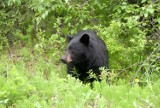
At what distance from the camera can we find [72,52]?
23.3 feet

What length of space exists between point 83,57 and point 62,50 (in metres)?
1.65

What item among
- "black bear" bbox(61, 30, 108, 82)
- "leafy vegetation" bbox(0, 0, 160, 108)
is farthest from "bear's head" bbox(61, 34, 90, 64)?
"leafy vegetation" bbox(0, 0, 160, 108)

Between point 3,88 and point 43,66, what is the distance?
9.06ft

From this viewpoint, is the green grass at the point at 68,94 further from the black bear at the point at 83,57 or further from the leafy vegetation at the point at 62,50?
the black bear at the point at 83,57

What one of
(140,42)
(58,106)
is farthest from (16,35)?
(58,106)

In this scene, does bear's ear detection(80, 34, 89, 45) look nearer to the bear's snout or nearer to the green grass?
the bear's snout

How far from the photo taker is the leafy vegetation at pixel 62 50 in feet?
16.6

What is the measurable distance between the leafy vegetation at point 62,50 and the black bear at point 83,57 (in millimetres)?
455

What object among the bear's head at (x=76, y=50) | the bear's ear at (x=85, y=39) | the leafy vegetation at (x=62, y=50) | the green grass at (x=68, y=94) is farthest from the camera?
the bear's head at (x=76, y=50)

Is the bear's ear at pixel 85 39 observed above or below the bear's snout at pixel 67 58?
above

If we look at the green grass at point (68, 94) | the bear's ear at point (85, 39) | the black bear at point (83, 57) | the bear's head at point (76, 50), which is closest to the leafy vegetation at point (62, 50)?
the green grass at point (68, 94)

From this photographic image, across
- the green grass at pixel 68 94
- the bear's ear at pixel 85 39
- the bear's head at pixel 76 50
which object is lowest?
the green grass at pixel 68 94

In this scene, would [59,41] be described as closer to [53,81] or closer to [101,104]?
[53,81]

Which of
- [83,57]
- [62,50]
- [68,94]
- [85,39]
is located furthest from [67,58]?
[68,94]
